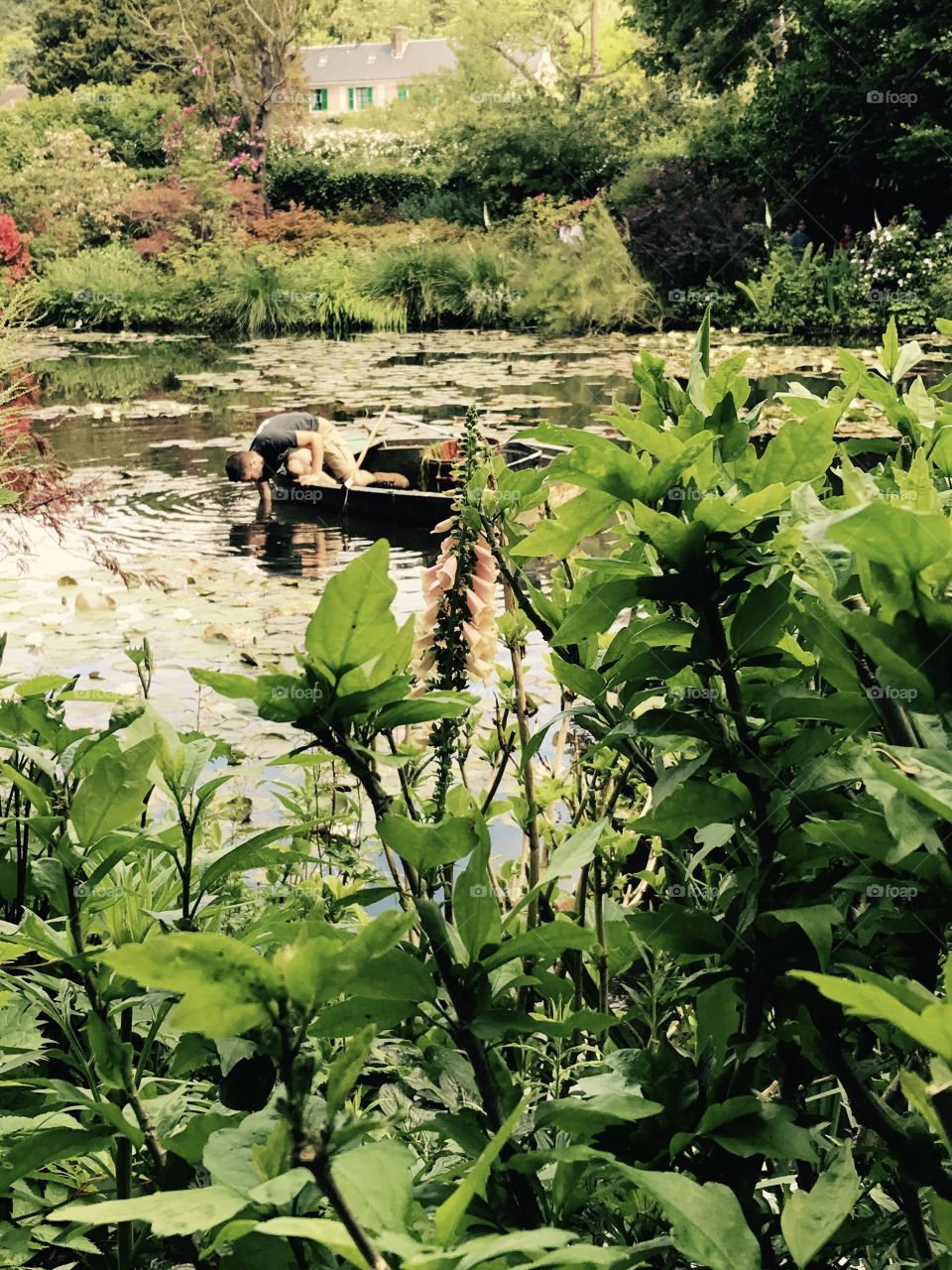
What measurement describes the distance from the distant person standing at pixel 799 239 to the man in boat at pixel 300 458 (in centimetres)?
381

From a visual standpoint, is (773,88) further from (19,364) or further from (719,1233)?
(719,1233)

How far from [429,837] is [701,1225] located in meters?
0.10

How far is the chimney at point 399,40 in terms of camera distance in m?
6.59

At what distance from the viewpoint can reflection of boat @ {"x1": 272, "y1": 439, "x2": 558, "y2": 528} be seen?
151 inches

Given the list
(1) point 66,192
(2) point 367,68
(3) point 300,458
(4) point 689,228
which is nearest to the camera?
(3) point 300,458

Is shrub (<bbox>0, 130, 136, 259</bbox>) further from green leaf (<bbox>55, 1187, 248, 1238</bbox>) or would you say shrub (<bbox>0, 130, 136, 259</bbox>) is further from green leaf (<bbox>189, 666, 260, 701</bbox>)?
green leaf (<bbox>55, 1187, 248, 1238</bbox>)

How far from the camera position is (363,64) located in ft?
19.7

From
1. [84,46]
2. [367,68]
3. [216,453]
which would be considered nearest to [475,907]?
[216,453]

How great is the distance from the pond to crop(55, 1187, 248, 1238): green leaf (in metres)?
2.19

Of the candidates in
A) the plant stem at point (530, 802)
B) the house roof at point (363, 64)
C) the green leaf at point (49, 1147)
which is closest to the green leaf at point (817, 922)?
the green leaf at point (49, 1147)

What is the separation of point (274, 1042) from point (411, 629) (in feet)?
0.42

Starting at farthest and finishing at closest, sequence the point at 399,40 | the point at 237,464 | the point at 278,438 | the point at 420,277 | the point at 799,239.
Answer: the point at 799,239
the point at 399,40
the point at 420,277
the point at 237,464
the point at 278,438

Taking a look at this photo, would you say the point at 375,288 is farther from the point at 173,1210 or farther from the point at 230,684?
the point at 173,1210

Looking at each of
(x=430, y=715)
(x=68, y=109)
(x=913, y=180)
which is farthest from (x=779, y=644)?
(x=913, y=180)
